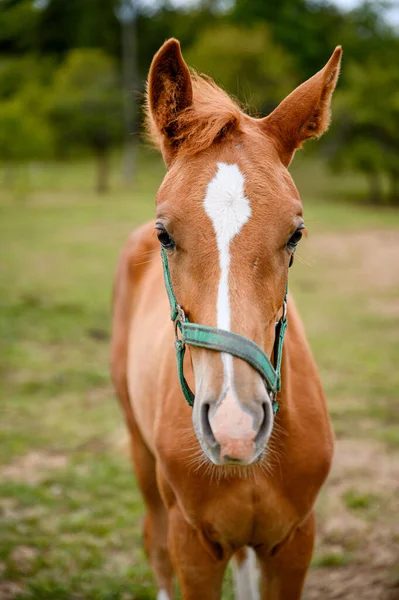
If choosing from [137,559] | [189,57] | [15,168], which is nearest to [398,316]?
[137,559]

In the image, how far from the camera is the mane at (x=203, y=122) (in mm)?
2041

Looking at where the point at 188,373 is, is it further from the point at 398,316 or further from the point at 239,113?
the point at 398,316

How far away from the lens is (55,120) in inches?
1214

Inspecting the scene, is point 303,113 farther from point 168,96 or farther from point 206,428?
point 206,428

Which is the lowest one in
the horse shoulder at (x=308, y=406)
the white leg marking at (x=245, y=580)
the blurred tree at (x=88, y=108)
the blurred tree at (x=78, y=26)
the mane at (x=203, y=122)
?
the white leg marking at (x=245, y=580)

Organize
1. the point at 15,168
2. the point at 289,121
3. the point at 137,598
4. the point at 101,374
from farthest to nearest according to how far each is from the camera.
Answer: the point at 15,168 < the point at 101,374 < the point at 137,598 < the point at 289,121

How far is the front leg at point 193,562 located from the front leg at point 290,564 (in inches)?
8.0

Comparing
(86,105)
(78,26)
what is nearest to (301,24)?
(86,105)

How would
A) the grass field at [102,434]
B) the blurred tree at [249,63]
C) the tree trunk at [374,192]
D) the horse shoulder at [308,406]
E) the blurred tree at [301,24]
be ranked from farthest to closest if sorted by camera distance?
the blurred tree at [301,24]
the blurred tree at [249,63]
the tree trunk at [374,192]
the grass field at [102,434]
the horse shoulder at [308,406]

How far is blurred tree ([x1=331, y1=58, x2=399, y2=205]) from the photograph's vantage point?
24547mm

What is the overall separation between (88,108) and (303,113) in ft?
101

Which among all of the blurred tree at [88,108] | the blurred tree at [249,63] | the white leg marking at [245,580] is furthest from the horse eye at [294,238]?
the blurred tree at [249,63]

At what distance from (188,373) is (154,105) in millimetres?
993

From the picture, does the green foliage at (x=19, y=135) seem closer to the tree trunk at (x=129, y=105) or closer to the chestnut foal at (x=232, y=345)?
the tree trunk at (x=129, y=105)
